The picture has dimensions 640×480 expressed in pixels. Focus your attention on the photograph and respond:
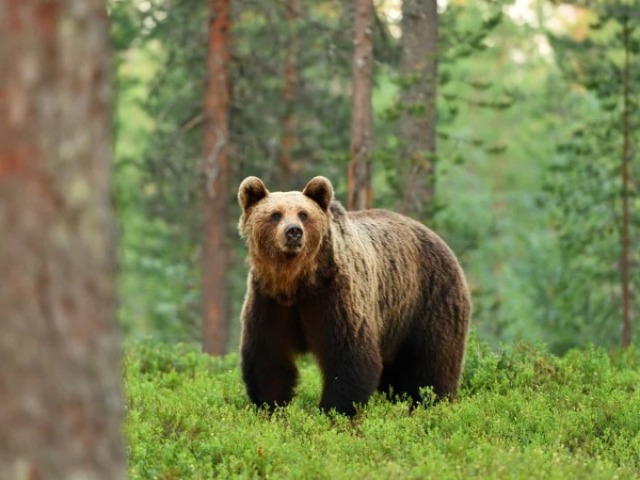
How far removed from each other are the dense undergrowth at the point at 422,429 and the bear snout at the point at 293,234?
1.26 m

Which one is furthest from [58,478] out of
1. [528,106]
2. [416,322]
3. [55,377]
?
[528,106]

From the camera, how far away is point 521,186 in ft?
123

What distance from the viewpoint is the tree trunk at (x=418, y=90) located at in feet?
46.2

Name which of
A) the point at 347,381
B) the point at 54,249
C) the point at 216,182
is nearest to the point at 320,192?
the point at 347,381

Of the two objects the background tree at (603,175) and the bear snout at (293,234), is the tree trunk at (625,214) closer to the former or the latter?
the background tree at (603,175)

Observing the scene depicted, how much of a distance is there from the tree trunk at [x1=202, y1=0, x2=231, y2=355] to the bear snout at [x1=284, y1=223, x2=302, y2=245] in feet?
29.7

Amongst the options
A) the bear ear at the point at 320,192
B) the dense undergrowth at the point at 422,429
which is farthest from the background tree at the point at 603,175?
the bear ear at the point at 320,192

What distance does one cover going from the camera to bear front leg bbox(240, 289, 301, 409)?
8164 millimetres

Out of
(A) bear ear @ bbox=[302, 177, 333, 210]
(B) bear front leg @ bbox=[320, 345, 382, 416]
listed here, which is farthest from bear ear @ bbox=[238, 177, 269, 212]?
(B) bear front leg @ bbox=[320, 345, 382, 416]

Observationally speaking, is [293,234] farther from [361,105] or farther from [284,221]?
[361,105]

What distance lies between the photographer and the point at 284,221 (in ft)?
25.5

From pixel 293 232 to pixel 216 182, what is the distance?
1092 cm

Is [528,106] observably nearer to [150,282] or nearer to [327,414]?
[150,282]

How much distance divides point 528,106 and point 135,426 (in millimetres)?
31202
